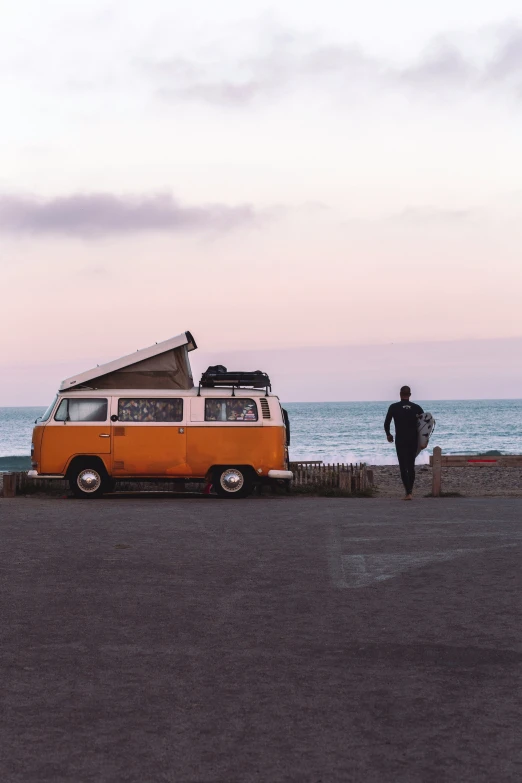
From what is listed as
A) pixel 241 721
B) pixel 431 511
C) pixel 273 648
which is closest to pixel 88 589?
pixel 273 648

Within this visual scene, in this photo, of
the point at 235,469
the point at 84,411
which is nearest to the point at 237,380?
the point at 235,469

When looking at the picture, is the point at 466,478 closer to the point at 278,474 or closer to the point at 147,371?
the point at 278,474

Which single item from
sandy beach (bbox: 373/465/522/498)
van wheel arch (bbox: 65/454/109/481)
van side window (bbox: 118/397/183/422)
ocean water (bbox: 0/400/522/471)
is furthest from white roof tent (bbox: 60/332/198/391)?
ocean water (bbox: 0/400/522/471)

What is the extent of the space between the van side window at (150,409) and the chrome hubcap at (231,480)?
137cm

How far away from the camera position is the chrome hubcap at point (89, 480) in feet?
65.3

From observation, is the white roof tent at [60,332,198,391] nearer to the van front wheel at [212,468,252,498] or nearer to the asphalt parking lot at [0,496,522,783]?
the van front wheel at [212,468,252,498]

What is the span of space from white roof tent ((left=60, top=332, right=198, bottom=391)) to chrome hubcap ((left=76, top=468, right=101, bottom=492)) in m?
1.66

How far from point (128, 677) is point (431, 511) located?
10.8m

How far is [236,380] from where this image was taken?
20.3 meters

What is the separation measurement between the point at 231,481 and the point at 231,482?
2 cm

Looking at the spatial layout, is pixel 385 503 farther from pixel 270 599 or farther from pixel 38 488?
pixel 270 599

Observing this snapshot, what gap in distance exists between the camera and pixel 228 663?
6359mm

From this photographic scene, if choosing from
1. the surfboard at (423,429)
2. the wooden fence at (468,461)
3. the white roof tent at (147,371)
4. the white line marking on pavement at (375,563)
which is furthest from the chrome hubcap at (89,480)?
the white line marking on pavement at (375,563)

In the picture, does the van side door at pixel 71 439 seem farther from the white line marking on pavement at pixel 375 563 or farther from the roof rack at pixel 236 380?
the white line marking on pavement at pixel 375 563
